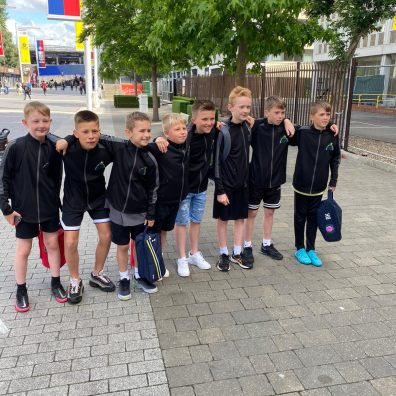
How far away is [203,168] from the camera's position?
12.9ft

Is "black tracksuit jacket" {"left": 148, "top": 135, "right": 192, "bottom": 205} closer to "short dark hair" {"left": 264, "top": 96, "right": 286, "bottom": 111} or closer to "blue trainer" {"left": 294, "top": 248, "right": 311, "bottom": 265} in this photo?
"short dark hair" {"left": 264, "top": 96, "right": 286, "bottom": 111}

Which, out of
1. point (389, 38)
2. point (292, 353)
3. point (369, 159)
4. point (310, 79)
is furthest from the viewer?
point (389, 38)

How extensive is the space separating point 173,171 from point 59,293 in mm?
1476

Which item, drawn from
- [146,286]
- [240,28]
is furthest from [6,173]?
[240,28]

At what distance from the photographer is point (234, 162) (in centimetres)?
397

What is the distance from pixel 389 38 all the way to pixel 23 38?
6961cm

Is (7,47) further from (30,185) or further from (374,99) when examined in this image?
(30,185)

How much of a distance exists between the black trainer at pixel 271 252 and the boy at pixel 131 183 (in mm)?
1631

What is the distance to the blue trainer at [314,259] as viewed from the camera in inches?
172

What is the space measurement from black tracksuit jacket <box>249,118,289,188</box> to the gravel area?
6.49 metres

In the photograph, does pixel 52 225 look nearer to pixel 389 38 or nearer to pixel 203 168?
pixel 203 168

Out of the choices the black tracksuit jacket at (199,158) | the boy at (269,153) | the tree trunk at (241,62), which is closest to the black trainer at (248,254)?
the boy at (269,153)

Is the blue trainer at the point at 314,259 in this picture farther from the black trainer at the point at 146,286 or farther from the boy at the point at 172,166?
the black trainer at the point at 146,286

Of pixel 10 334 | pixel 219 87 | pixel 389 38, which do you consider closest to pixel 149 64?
pixel 219 87
